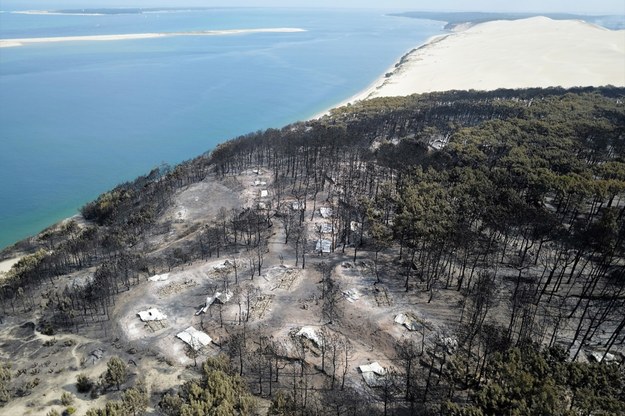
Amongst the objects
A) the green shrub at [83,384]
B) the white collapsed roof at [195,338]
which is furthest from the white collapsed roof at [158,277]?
the green shrub at [83,384]

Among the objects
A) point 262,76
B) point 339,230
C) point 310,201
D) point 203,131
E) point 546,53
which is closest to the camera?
point 339,230

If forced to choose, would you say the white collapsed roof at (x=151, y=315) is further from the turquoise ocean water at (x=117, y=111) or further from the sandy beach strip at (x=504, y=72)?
the sandy beach strip at (x=504, y=72)

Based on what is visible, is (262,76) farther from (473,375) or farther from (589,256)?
(473,375)

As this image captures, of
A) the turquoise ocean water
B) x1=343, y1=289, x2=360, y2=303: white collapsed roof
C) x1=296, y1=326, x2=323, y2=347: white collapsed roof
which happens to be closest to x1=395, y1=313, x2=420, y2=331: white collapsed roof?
x1=343, y1=289, x2=360, y2=303: white collapsed roof

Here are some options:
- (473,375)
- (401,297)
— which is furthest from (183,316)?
(473,375)

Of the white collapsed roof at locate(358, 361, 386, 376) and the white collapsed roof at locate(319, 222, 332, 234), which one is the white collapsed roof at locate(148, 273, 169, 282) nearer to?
the white collapsed roof at locate(319, 222, 332, 234)

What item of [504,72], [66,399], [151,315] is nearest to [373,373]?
[151,315]
